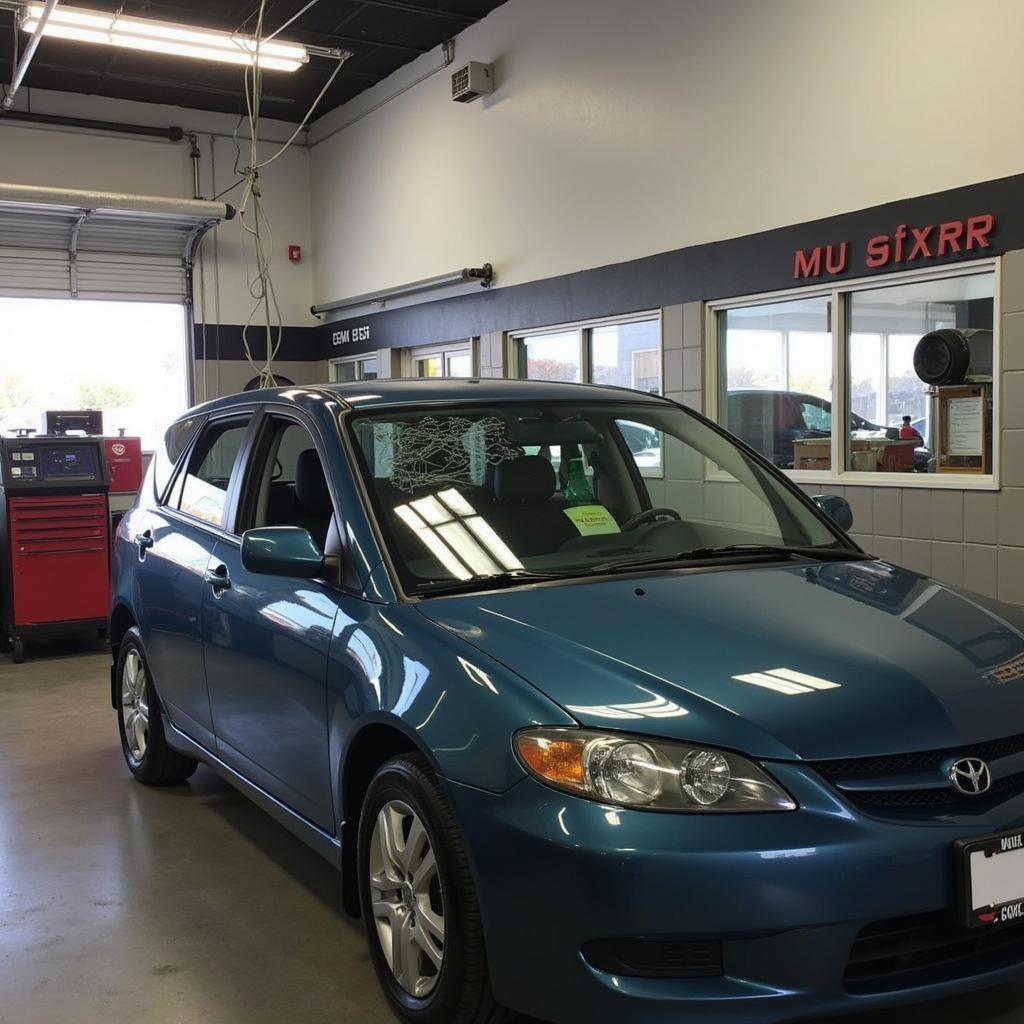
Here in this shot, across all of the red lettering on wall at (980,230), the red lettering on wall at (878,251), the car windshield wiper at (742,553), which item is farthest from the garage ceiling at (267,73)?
the car windshield wiper at (742,553)

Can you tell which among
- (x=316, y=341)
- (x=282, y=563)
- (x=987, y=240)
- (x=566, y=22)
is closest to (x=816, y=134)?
(x=987, y=240)

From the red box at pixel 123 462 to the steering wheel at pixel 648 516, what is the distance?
6.42 m

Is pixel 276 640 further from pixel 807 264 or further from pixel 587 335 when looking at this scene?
pixel 587 335

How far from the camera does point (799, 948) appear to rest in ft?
5.78

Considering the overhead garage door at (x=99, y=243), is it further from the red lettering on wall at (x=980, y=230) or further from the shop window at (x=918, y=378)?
the red lettering on wall at (x=980, y=230)

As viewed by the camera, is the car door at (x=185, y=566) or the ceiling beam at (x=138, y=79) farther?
the ceiling beam at (x=138, y=79)

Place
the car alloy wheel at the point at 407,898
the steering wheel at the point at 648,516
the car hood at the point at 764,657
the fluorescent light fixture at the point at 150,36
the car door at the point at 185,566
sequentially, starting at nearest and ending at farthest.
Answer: the car hood at the point at 764,657, the car alloy wheel at the point at 407,898, the steering wheel at the point at 648,516, the car door at the point at 185,566, the fluorescent light fixture at the point at 150,36

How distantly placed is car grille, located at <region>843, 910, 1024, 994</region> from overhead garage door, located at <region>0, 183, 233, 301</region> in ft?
34.5

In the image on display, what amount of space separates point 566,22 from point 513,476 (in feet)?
22.3

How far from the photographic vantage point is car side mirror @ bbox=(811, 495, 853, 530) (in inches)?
121

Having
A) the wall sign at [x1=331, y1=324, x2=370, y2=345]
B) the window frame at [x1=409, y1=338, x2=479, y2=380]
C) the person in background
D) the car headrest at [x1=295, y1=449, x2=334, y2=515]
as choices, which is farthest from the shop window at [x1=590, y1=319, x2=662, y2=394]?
the car headrest at [x1=295, y1=449, x2=334, y2=515]

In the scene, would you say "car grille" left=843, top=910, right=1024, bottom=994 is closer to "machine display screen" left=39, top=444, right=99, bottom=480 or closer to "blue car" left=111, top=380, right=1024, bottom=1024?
"blue car" left=111, top=380, right=1024, bottom=1024

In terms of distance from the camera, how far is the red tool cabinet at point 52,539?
278 inches

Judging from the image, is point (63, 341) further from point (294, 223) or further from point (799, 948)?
point (799, 948)
